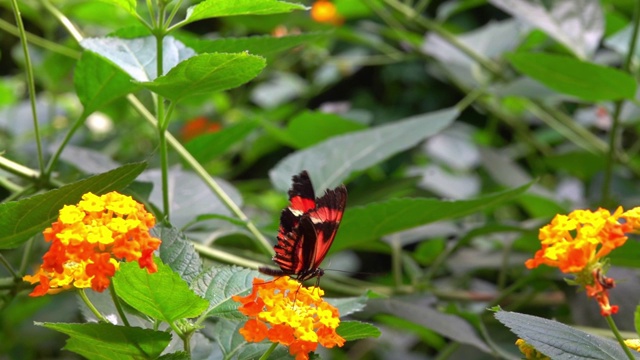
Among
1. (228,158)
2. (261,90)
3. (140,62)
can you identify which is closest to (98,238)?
(140,62)

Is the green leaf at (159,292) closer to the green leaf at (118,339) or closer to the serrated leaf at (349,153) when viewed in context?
the green leaf at (118,339)

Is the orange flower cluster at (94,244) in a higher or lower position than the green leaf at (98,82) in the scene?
A: lower

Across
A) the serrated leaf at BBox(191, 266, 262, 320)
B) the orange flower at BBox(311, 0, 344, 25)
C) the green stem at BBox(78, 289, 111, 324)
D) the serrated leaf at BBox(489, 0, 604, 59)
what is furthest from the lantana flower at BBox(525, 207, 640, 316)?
the orange flower at BBox(311, 0, 344, 25)

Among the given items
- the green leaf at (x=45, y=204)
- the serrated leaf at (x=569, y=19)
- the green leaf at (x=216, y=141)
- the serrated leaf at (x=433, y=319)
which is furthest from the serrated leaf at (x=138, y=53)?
the serrated leaf at (x=569, y=19)

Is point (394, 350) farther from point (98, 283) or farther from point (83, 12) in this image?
point (98, 283)

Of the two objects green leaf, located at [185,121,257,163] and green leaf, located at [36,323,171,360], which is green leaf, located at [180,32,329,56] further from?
green leaf, located at [36,323,171,360]

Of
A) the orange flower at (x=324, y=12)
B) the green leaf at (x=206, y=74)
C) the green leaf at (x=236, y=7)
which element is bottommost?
the green leaf at (x=206, y=74)
